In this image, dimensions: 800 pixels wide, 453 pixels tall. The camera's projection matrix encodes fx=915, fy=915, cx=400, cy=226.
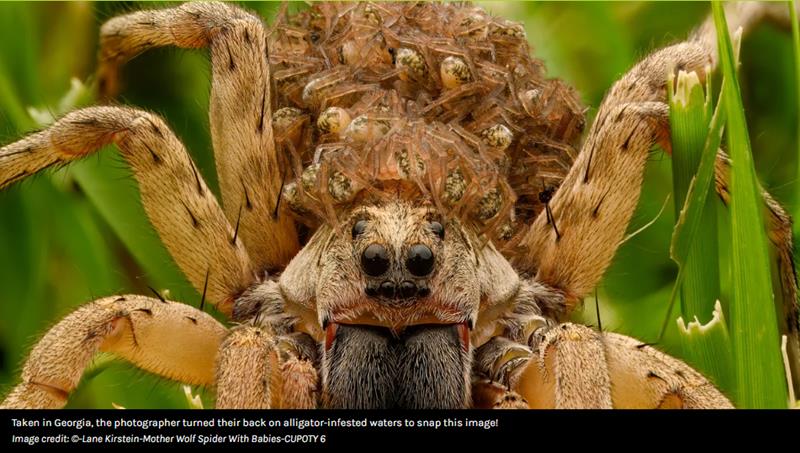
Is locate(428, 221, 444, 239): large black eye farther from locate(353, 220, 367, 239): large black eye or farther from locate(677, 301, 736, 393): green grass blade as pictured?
locate(677, 301, 736, 393): green grass blade

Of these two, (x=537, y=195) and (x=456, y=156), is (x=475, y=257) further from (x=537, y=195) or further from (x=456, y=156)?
(x=537, y=195)

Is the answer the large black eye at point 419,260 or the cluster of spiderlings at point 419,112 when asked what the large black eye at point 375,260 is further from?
the cluster of spiderlings at point 419,112

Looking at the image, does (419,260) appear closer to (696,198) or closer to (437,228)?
(437,228)
